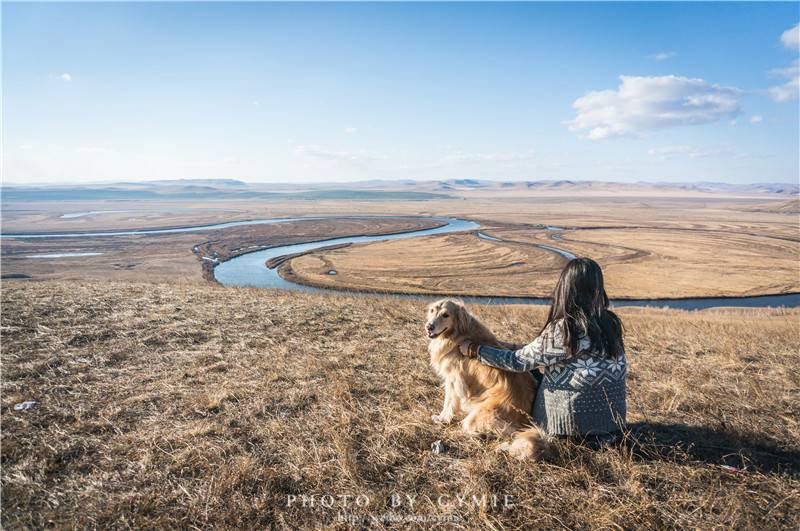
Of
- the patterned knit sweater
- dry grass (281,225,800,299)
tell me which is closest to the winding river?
dry grass (281,225,800,299)

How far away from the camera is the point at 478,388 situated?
13.5 ft

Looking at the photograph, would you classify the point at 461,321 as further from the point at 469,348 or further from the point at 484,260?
the point at 484,260

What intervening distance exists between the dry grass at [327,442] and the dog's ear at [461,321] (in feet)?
3.55

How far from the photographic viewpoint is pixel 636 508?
8.89ft

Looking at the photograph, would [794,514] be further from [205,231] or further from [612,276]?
[205,231]

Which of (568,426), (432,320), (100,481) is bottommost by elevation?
(100,481)

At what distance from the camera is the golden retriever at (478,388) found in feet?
12.0

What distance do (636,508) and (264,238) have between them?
236 ft

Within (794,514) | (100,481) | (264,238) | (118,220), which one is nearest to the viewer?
(794,514)

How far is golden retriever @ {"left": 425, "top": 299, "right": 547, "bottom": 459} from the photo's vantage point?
12.0 ft

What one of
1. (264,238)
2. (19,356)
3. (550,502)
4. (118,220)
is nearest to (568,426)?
(550,502)

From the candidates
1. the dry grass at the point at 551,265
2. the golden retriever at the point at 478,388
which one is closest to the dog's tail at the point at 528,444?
the golden retriever at the point at 478,388

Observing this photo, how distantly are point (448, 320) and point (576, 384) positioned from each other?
5.00 feet

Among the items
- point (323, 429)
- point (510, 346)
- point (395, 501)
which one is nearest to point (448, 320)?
point (510, 346)
